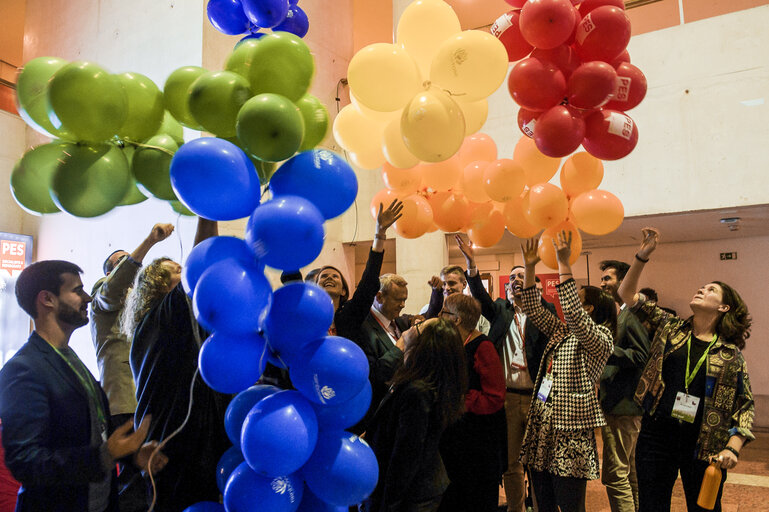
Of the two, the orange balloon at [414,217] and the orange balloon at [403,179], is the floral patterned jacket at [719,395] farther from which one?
the orange balloon at [403,179]

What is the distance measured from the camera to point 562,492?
2.46 m

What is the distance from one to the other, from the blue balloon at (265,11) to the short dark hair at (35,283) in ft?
3.36

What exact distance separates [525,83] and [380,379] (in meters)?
1.50

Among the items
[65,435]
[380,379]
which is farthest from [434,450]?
[65,435]

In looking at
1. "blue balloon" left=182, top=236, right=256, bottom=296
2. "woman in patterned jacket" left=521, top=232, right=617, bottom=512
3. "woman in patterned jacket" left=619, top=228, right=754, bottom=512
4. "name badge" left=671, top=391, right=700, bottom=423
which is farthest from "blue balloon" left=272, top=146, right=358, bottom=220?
"name badge" left=671, top=391, right=700, bottom=423

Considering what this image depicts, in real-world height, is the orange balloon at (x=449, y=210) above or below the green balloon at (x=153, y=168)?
above

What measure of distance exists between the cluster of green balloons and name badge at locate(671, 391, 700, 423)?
2.14m

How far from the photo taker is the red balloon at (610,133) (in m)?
2.43

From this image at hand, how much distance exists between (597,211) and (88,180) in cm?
229

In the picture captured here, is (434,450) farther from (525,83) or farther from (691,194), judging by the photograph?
(691,194)

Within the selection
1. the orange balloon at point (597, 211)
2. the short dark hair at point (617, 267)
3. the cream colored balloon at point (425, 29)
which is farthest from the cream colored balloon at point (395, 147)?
the short dark hair at point (617, 267)

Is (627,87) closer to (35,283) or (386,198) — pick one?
(386,198)

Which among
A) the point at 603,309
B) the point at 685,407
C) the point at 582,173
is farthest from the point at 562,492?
the point at 582,173

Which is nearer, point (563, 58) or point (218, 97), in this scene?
point (218, 97)
